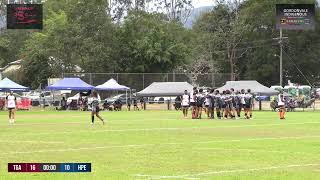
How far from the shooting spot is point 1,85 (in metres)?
65.1

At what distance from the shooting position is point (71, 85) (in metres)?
64.9

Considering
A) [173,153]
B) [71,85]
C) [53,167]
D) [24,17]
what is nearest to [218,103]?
[24,17]

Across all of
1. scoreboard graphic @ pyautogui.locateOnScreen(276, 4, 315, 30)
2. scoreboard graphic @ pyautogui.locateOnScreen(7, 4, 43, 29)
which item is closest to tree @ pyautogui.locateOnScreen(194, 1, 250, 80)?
scoreboard graphic @ pyautogui.locateOnScreen(276, 4, 315, 30)

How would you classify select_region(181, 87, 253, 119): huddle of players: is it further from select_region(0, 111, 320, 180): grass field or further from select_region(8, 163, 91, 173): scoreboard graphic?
select_region(8, 163, 91, 173): scoreboard graphic

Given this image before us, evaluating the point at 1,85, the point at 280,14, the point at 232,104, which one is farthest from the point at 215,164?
the point at 1,85

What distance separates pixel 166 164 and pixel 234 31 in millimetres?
84065

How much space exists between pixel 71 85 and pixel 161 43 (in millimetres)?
18906

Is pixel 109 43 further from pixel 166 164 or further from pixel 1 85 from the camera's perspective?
pixel 166 164

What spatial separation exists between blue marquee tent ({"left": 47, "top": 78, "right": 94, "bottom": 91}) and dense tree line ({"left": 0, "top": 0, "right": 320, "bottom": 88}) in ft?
44.4

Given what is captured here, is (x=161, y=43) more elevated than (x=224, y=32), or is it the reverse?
(x=224, y=32)

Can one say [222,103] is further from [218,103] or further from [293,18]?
[293,18]

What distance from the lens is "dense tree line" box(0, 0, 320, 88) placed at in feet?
266

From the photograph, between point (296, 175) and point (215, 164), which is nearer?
point (296, 175)

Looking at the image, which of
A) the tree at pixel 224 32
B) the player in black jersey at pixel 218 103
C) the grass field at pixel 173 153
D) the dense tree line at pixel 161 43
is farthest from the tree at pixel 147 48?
the grass field at pixel 173 153
